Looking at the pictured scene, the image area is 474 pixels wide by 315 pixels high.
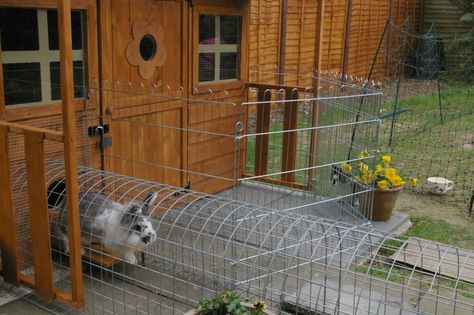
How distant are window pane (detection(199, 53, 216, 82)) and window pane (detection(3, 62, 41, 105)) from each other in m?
1.90

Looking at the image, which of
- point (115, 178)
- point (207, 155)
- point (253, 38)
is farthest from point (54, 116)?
point (253, 38)

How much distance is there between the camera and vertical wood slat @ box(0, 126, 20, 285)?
11.6ft

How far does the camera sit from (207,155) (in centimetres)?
573

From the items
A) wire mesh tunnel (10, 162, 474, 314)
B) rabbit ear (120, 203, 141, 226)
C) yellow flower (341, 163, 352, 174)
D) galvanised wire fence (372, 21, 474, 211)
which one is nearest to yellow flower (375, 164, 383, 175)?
yellow flower (341, 163, 352, 174)

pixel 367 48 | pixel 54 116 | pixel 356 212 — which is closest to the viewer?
pixel 54 116

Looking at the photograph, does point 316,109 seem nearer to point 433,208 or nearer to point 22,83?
point 433,208

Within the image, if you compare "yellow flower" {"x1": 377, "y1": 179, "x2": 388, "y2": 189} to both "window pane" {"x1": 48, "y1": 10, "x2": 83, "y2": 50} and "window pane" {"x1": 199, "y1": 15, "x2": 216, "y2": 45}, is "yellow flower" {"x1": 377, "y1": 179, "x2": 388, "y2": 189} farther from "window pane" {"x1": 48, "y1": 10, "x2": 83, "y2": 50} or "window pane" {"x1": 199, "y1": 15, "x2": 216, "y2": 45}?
"window pane" {"x1": 48, "y1": 10, "x2": 83, "y2": 50}

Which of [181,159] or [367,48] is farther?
[367,48]

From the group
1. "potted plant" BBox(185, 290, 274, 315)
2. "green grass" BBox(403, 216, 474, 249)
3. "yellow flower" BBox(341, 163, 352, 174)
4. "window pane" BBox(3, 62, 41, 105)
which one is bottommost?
"green grass" BBox(403, 216, 474, 249)

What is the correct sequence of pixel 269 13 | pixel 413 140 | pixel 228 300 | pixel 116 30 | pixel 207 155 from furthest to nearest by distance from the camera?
pixel 269 13 → pixel 413 140 → pixel 207 155 → pixel 116 30 → pixel 228 300

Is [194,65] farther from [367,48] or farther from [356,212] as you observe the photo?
[367,48]

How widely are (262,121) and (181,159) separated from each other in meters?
1.23

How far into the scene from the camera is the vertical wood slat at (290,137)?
594 centimetres

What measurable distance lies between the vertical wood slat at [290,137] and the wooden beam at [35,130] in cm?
305
